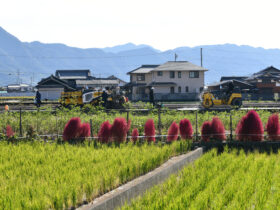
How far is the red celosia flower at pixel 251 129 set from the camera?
12.0m

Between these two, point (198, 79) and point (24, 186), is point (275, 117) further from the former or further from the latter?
point (198, 79)

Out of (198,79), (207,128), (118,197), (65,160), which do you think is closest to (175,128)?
(207,128)

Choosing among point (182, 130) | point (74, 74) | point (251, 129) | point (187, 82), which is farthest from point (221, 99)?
point (74, 74)

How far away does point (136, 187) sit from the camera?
680 centimetres

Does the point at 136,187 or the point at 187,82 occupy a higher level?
the point at 187,82

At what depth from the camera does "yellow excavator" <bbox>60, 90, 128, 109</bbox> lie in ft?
89.6

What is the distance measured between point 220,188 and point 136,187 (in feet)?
5.08

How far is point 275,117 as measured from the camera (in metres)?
12.3

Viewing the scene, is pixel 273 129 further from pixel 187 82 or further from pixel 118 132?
pixel 187 82

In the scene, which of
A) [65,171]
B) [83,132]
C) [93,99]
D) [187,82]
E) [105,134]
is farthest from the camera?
[187,82]

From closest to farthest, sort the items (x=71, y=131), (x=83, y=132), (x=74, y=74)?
(x=71, y=131)
(x=83, y=132)
(x=74, y=74)

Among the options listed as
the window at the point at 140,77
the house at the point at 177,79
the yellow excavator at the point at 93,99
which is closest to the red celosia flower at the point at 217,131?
the yellow excavator at the point at 93,99

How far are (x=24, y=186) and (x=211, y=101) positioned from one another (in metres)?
24.3

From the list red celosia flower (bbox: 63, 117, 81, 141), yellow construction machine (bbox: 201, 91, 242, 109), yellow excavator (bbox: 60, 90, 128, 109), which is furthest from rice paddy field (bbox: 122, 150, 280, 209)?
yellow construction machine (bbox: 201, 91, 242, 109)
